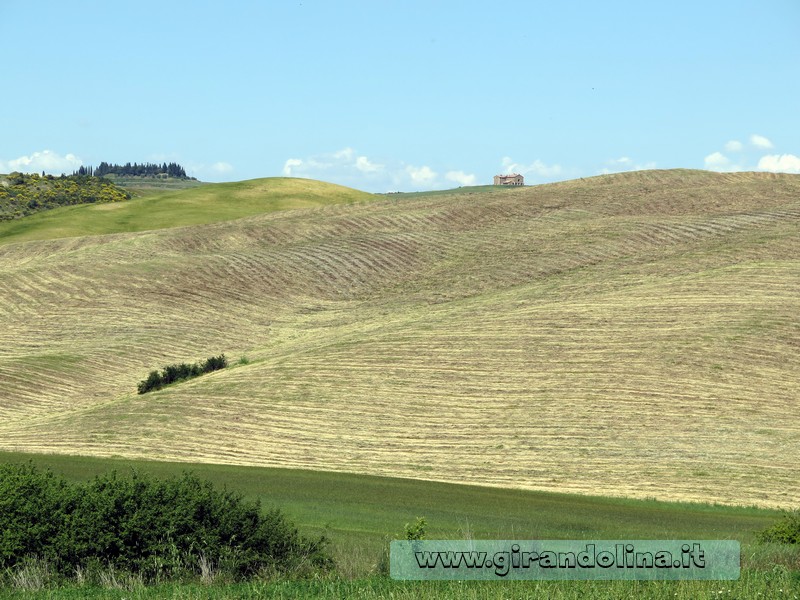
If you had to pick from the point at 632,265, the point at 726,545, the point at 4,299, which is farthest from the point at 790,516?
the point at 4,299

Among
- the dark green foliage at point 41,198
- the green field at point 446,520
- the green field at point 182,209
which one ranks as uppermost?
the dark green foliage at point 41,198

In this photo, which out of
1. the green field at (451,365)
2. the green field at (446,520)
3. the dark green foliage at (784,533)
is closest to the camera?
the green field at (446,520)

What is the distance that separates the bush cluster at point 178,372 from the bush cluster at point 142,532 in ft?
110

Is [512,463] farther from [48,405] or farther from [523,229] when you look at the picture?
[523,229]

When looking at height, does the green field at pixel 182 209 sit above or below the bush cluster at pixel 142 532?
above

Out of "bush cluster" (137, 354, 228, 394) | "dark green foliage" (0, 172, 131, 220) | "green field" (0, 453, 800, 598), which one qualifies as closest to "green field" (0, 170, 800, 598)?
"green field" (0, 453, 800, 598)

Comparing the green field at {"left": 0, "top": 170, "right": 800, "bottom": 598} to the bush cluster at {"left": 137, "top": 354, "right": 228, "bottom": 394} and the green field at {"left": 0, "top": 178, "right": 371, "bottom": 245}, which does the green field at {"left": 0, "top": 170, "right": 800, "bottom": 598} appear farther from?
the green field at {"left": 0, "top": 178, "right": 371, "bottom": 245}

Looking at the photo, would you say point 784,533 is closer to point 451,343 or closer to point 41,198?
point 451,343

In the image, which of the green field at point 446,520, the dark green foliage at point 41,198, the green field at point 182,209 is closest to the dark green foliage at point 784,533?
the green field at point 446,520

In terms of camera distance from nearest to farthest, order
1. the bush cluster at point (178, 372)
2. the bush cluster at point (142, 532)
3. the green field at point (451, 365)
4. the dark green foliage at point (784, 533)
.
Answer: the bush cluster at point (142, 532) < the dark green foliage at point (784, 533) < the green field at point (451, 365) < the bush cluster at point (178, 372)

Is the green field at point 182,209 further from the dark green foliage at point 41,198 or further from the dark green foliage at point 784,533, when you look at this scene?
the dark green foliage at point 784,533

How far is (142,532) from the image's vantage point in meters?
19.1

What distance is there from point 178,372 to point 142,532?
36749mm

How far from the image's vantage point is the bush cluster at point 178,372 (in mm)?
53250
